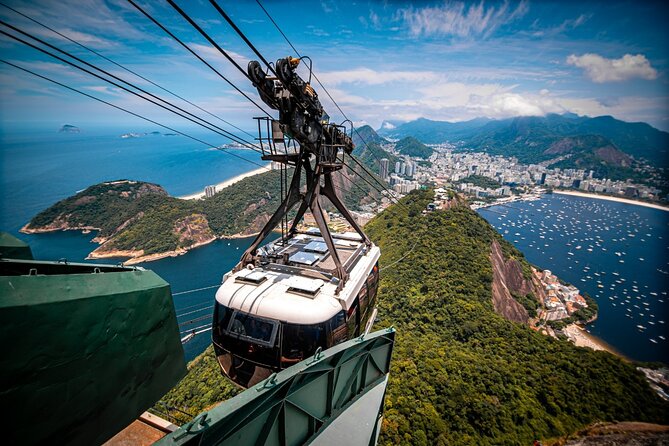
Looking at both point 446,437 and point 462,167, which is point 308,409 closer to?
point 446,437

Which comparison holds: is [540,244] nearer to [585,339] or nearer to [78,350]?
[585,339]

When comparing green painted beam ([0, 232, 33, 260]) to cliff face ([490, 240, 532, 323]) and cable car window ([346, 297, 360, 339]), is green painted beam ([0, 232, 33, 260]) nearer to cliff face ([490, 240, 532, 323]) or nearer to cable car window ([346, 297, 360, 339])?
cable car window ([346, 297, 360, 339])

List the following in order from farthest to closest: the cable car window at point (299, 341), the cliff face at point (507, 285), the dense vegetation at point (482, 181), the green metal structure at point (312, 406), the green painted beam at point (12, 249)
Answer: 1. the dense vegetation at point (482, 181)
2. the cliff face at point (507, 285)
3. the cable car window at point (299, 341)
4. the green painted beam at point (12, 249)
5. the green metal structure at point (312, 406)

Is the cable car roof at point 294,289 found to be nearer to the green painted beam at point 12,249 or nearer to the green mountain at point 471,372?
the green painted beam at point 12,249

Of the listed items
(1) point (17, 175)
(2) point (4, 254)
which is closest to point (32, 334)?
(2) point (4, 254)

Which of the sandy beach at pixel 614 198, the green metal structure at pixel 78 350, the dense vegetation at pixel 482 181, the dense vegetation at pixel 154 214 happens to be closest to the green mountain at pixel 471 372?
the green metal structure at pixel 78 350

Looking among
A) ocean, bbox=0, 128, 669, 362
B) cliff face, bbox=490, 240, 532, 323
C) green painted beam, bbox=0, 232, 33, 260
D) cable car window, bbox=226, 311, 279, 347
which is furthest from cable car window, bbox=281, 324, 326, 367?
cliff face, bbox=490, 240, 532, 323
